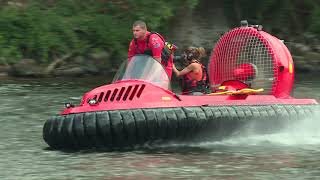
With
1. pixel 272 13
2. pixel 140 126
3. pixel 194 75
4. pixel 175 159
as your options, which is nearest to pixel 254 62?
pixel 194 75

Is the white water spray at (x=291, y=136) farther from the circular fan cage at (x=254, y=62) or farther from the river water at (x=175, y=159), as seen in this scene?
the circular fan cage at (x=254, y=62)

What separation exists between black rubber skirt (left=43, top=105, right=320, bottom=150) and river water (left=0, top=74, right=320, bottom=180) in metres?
0.12

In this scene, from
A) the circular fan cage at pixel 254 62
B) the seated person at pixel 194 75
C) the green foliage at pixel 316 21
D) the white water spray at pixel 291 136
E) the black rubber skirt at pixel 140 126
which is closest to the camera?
the black rubber skirt at pixel 140 126

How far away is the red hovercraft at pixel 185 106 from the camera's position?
8.66 meters

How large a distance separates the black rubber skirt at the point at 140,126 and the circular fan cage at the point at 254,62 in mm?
947

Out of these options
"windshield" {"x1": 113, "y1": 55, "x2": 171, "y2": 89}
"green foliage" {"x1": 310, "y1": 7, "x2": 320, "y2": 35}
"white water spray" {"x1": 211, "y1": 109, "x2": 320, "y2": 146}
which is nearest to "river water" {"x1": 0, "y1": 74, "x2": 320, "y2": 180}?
"white water spray" {"x1": 211, "y1": 109, "x2": 320, "y2": 146}

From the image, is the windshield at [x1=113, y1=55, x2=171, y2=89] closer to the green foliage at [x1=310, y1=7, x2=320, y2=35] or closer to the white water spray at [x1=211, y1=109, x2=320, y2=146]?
the white water spray at [x1=211, y1=109, x2=320, y2=146]

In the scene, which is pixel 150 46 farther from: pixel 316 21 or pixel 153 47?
pixel 316 21

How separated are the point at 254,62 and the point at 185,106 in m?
1.69

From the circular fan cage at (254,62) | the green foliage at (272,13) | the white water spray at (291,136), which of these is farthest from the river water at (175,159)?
the green foliage at (272,13)

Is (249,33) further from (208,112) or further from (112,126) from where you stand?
(112,126)

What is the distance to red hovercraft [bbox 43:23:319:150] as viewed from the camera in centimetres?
866

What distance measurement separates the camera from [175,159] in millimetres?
8430

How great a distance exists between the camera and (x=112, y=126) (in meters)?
8.61
